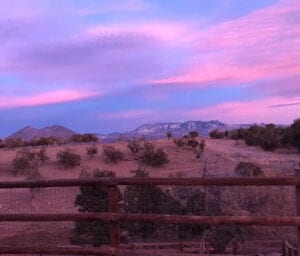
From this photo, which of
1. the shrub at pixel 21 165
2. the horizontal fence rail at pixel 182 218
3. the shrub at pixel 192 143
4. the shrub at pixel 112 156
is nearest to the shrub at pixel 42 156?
the shrub at pixel 21 165

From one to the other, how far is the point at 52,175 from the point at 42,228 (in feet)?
69.0

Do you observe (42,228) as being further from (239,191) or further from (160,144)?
(160,144)

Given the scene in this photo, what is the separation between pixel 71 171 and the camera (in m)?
38.6

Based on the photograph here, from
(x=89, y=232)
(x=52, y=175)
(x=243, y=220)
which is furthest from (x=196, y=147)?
(x=243, y=220)

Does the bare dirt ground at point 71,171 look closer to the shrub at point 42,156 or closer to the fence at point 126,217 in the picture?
the shrub at point 42,156

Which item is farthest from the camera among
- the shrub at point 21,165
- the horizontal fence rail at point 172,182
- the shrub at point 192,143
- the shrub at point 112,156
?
the shrub at point 192,143

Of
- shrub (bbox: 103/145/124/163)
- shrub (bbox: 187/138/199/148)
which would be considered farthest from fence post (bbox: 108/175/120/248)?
shrub (bbox: 187/138/199/148)

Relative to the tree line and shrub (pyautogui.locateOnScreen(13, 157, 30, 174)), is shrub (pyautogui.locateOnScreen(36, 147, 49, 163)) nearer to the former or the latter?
shrub (pyautogui.locateOnScreen(13, 157, 30, 174))

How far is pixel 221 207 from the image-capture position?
15.9 m

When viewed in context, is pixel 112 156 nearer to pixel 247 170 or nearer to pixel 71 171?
pixel 71 171

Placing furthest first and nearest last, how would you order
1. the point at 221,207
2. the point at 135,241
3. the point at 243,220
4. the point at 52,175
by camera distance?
the point at 52,175 < the point at 221,207 < the point at 135,241 < the point at 243,220

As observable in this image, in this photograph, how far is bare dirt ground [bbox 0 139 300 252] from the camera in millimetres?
15664

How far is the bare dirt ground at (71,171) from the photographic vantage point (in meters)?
15.7

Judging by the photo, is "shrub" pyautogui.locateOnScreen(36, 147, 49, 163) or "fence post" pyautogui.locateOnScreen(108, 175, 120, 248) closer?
"fence post" pyautogui.locateOnScreen(108, 175, 120, 248)
